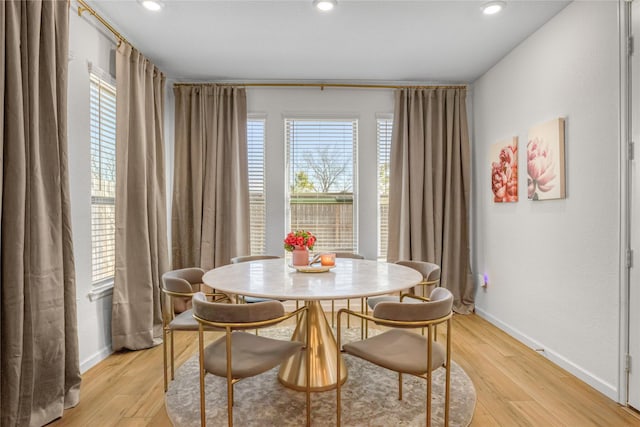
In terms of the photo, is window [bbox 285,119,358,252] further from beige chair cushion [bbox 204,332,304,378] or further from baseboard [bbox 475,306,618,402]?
beige chair cushion [bbox 204,332,304,378]

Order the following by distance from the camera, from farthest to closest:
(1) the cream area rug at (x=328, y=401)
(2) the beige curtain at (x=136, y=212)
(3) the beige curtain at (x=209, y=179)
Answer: (3) the beige curtain at (x=209, y=179), (2) the beige curtain at (x=136, y=212), (1) the cream area rug at (x=328, y=401)

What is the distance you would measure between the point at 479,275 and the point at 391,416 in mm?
2505

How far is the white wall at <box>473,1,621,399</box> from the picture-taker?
228 centimetres

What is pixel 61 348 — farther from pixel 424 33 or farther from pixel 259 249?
pixel 424 33

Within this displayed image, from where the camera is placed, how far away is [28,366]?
6.13ft

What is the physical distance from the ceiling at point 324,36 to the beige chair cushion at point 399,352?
2358 millimetres

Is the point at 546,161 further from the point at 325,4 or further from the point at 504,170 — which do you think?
the point at 325,4

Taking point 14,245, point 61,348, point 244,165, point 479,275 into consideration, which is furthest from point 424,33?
point 61,348

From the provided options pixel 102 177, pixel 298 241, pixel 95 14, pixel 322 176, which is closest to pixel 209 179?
pixel 102 177

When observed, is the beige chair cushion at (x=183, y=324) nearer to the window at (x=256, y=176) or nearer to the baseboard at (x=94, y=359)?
the baseboard at (x=94, y=359)

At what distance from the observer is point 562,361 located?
268 cm

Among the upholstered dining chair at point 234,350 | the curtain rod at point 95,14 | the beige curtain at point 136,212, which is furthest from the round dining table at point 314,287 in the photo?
the curtain rod at point 95,14

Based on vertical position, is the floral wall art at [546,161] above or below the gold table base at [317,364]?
above

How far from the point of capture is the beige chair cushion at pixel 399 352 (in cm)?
172
